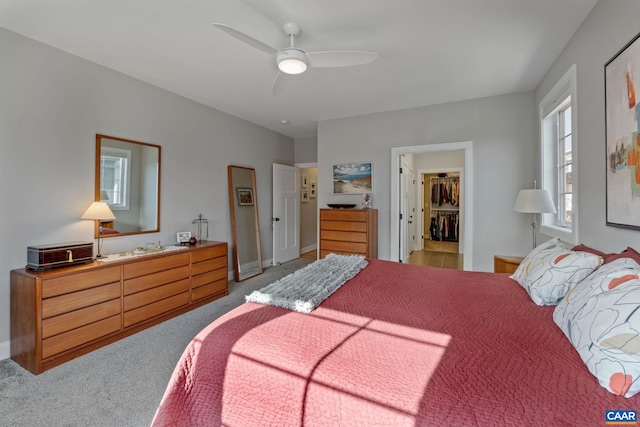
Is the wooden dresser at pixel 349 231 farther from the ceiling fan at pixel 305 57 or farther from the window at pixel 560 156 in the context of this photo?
the ceiling fan at pixel 305 57

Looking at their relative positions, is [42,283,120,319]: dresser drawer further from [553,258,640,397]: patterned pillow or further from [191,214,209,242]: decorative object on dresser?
[553,258,640,397]: patterned pillow

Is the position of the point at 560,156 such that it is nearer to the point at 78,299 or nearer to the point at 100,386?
the point at 100,386

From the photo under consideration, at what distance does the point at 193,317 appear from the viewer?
3004 millimetres

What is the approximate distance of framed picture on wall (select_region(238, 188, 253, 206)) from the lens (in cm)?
Answer: 458

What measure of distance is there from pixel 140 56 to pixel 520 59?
3678 millimetres

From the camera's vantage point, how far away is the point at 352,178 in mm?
4504

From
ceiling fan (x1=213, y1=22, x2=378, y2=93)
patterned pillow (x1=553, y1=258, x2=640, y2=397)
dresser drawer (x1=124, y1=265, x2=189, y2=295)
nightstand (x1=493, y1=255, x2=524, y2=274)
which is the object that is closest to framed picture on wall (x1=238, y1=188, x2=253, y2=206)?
dresser drawer (x1=124, y1=265, x2=189, y2=295)

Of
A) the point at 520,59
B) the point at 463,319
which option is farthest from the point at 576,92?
the point at 463,319

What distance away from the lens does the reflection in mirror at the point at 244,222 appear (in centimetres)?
441

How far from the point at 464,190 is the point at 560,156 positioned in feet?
3.68

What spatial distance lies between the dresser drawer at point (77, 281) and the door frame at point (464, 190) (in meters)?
3.44

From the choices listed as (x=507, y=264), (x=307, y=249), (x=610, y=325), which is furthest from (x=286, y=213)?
(x=610, y=325)

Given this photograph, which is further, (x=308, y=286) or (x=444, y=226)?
(x=444, y=226)

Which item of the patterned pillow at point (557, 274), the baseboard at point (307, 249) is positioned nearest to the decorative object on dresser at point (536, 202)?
the patterned pillow at point (557, 274)
